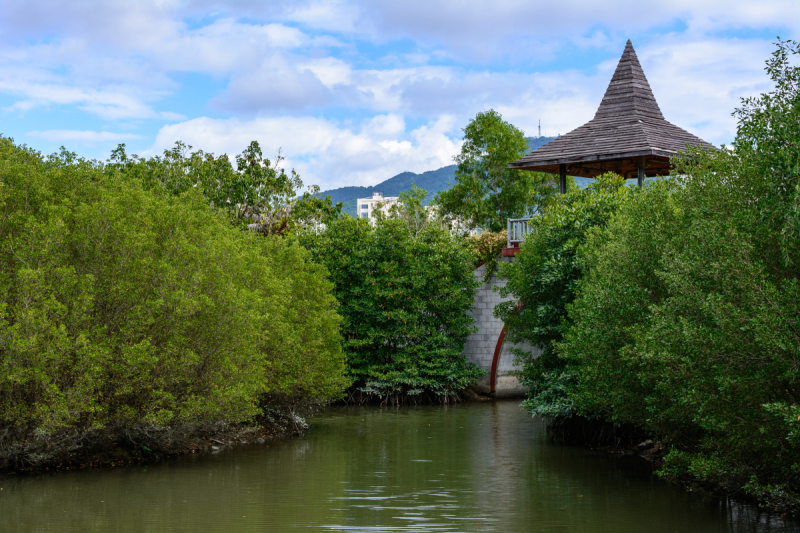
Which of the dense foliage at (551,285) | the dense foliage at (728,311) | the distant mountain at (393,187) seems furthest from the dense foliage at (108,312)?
the distant mountain at (393,187)

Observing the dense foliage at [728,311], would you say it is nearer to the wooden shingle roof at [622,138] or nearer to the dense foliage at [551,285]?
Result: the dense foliage at [551,285]

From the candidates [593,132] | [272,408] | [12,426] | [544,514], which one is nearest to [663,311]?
[544,514]

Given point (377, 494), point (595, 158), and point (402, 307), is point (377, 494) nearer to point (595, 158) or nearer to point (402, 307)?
point (595, 158)

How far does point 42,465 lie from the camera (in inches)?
547

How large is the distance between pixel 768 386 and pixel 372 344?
19227 mm

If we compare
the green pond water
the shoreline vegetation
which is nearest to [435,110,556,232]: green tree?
the shoreline vegetation

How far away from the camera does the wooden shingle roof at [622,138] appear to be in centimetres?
2355

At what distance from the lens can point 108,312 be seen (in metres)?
14.2

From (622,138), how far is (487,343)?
341 inches

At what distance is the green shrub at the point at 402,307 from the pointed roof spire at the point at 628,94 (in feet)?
22.3

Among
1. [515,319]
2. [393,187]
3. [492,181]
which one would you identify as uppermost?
[393,187]

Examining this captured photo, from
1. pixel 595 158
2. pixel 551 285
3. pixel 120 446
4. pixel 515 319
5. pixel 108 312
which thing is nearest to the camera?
pixel 108 312

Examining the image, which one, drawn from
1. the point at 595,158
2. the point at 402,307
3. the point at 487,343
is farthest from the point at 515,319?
the point at 487,343

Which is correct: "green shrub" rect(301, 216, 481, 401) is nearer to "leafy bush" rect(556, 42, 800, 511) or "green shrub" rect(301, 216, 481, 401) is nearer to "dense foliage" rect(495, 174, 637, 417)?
"dense foliage" rect(495, 174, 637, 417)
